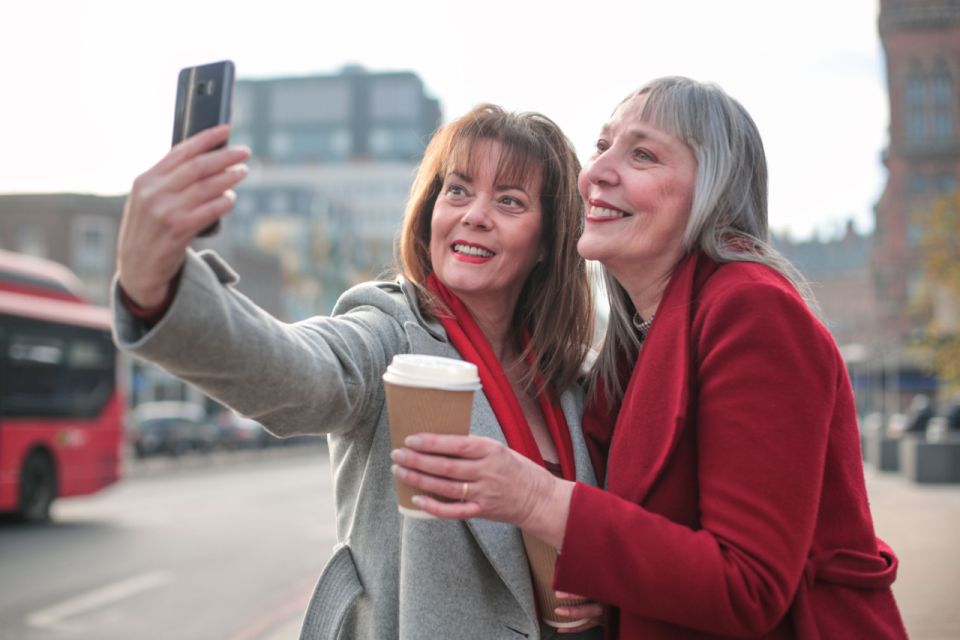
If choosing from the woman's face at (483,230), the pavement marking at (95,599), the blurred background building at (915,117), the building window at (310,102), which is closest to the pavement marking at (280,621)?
the pavement marking at (95,599)

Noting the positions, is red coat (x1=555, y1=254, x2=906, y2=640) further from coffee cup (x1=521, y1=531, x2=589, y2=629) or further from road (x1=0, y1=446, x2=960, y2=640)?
road (x1=0, y1=446, x2=960, y2=640)

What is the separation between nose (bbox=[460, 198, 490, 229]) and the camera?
237 cm

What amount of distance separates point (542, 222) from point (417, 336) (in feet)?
2.12

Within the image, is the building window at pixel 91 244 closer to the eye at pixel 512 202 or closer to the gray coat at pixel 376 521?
the eye at pixel 512 202

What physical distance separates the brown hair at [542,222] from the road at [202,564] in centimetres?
417

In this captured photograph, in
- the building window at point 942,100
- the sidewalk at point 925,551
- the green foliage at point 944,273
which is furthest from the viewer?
the building window at point 942,100

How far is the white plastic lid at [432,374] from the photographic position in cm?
148

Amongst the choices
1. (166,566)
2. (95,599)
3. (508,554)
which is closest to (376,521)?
(508,554)

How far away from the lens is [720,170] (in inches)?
75.8

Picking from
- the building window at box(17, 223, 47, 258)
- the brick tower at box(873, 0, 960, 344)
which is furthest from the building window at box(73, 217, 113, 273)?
the brick tower at box(873, 0, 960, 344)

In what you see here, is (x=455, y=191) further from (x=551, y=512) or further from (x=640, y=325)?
(x=551, y=512)

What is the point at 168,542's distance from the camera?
437 inches

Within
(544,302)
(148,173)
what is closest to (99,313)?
(544,302)

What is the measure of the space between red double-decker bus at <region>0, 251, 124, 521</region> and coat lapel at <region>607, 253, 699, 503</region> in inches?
459
